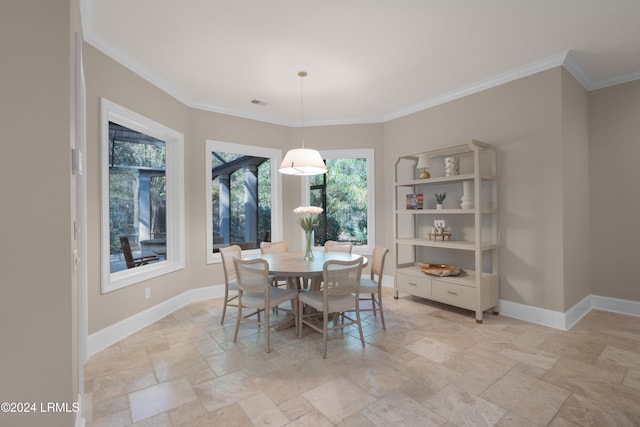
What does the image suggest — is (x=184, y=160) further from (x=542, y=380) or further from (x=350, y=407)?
(x=542, y=380)

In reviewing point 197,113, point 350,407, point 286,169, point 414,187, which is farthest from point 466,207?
point 197,113

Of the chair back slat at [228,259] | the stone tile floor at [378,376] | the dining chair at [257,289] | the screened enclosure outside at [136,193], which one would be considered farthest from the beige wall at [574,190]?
the screened enclosure outside at [136,193]

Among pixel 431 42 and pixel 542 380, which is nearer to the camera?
pixel 542 380

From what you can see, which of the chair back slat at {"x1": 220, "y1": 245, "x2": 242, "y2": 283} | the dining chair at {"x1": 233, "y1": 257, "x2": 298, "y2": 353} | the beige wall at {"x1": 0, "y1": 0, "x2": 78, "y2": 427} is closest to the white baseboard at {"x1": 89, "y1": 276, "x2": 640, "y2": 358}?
the chair back slat at {"x1": 220, "y1": 245, "x2": 242, "y2": 283}

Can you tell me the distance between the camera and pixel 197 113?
4273mm

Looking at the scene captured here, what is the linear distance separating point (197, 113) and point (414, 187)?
10.8 feet

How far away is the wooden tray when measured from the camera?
12.1 ft

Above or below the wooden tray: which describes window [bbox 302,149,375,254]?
above

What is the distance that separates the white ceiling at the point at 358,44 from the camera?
236 cm

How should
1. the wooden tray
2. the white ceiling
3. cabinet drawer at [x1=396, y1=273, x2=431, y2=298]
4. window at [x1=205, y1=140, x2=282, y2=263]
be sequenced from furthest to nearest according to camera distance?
window at [x1=205, y1=140, x2=282, y2=263], cabinet drawer at [x1=396, y1=273, x2=431, y2=298], the wooden tray, the white ceiling

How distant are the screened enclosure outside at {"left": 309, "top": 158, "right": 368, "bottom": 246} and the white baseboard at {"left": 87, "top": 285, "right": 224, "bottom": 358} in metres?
1.98

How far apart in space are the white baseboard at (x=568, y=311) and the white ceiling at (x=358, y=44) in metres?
2.59

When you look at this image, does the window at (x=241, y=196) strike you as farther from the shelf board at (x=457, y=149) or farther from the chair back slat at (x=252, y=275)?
the shelf board at (x=457, y=149)

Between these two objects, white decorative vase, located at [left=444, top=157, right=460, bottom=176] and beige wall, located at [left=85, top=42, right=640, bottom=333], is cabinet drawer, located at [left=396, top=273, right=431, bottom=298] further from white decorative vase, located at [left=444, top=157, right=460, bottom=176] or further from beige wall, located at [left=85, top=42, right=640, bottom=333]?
white decorative vase, located at [left=444, top=157, right=460, bottom=176]
